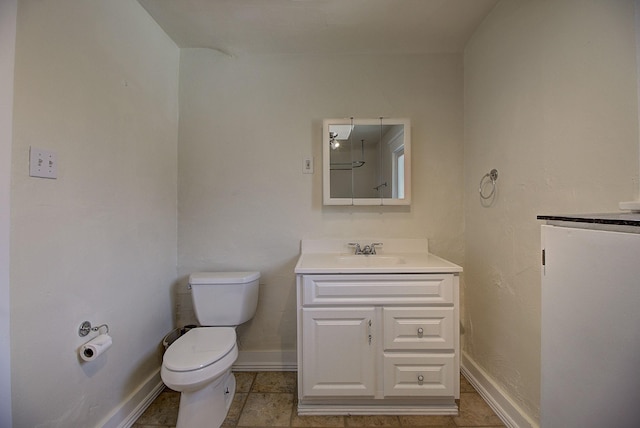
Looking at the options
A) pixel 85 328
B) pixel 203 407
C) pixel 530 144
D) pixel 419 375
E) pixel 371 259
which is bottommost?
pixel 203 407

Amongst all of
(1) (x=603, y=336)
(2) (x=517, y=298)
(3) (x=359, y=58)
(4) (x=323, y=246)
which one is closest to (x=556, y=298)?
(1) (x=603, y=336)

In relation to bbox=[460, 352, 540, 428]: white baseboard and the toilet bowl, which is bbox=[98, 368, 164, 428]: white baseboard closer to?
the toilet bowl

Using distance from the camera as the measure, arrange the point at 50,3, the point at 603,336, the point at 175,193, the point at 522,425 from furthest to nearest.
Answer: the point at 175,193 → the point at 522,425 → the point at 50,3 → the point at 603,336

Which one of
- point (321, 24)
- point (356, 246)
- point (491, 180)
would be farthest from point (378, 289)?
point (321, 24)

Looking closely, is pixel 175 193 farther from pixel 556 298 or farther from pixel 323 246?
pixel 556 298

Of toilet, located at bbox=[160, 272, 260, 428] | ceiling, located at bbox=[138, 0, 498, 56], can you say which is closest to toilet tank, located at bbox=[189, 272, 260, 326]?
toilet, located at bbox=[160, 272, 260, 428]

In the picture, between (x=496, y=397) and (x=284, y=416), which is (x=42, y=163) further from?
(x=496, y=397)

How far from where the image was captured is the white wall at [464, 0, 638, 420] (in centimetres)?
85

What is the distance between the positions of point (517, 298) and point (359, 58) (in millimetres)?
1810

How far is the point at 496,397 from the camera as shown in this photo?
4.55 ft

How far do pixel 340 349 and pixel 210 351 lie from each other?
0.67 m

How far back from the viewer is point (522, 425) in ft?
3.94

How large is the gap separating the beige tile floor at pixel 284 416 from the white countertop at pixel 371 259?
808 mm

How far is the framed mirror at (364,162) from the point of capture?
1.77 m
